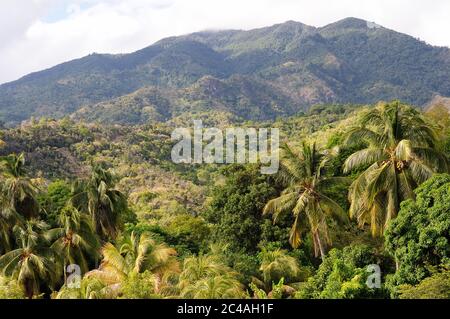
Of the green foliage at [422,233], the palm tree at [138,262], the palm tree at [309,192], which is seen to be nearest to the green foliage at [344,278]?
the green foliage at [422,233]

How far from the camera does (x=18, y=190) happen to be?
3102cm

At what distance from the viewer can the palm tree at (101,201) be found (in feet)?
105

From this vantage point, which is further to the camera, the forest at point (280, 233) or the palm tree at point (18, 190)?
the palm tree at point (18, 190)

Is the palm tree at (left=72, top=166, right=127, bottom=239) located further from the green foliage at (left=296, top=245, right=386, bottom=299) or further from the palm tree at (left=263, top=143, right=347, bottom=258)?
the green foliage at (left=296, top=245, right=386, bottom=299)

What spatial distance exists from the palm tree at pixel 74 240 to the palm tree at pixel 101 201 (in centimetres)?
461

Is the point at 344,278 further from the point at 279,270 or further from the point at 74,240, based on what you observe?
the point at 74,240

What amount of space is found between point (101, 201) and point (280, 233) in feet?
36.0

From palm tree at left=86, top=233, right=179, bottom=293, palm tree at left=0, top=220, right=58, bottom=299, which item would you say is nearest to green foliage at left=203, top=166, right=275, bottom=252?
palm tree at left=86, top=233, right=179, bottom=293

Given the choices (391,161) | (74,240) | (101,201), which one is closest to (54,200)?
(101,201)

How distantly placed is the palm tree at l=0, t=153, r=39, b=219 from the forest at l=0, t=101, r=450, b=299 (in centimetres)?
7

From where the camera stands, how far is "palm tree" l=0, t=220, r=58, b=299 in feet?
77.9

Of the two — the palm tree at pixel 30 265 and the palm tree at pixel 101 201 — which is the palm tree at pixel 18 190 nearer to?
the palm tree at pixel 101 201
